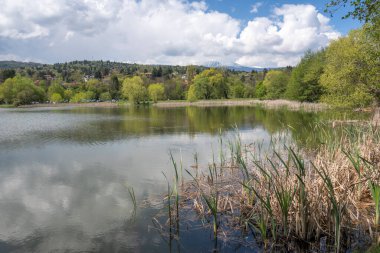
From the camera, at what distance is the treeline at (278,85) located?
2586cm

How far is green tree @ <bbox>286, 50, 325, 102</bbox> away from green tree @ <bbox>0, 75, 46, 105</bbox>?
3361 inches

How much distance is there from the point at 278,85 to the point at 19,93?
8179 centimetres

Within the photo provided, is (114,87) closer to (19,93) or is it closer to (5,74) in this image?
(19,93)

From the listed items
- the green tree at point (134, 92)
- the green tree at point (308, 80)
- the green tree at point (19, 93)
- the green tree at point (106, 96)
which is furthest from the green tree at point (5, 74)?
the green tree at point (308, 80)

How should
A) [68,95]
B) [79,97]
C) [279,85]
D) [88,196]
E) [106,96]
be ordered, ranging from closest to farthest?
[88,196] → [279,85] → [106,96] → [79,97] → [68,95]

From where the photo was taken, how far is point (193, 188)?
A: 11.0 m

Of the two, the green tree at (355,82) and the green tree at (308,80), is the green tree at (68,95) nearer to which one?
the green tree at (308,80)

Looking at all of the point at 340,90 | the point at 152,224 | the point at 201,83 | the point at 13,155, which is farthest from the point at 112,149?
the point at 201,83

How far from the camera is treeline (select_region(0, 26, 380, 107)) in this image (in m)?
25.9

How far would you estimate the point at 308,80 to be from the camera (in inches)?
2136

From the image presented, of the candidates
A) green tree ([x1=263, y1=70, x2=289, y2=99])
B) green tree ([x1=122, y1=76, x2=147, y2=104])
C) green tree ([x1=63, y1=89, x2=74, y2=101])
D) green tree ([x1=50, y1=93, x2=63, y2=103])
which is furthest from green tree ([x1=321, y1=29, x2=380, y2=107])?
green tree ([x1=63, y1=89, x2=74, y2=101])

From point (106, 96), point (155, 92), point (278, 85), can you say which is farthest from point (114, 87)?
point (278, 85)

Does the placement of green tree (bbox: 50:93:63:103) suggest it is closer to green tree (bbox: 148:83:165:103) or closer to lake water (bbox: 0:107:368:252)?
green tree (bbox: 148:83:165:103)

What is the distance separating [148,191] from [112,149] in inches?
369
